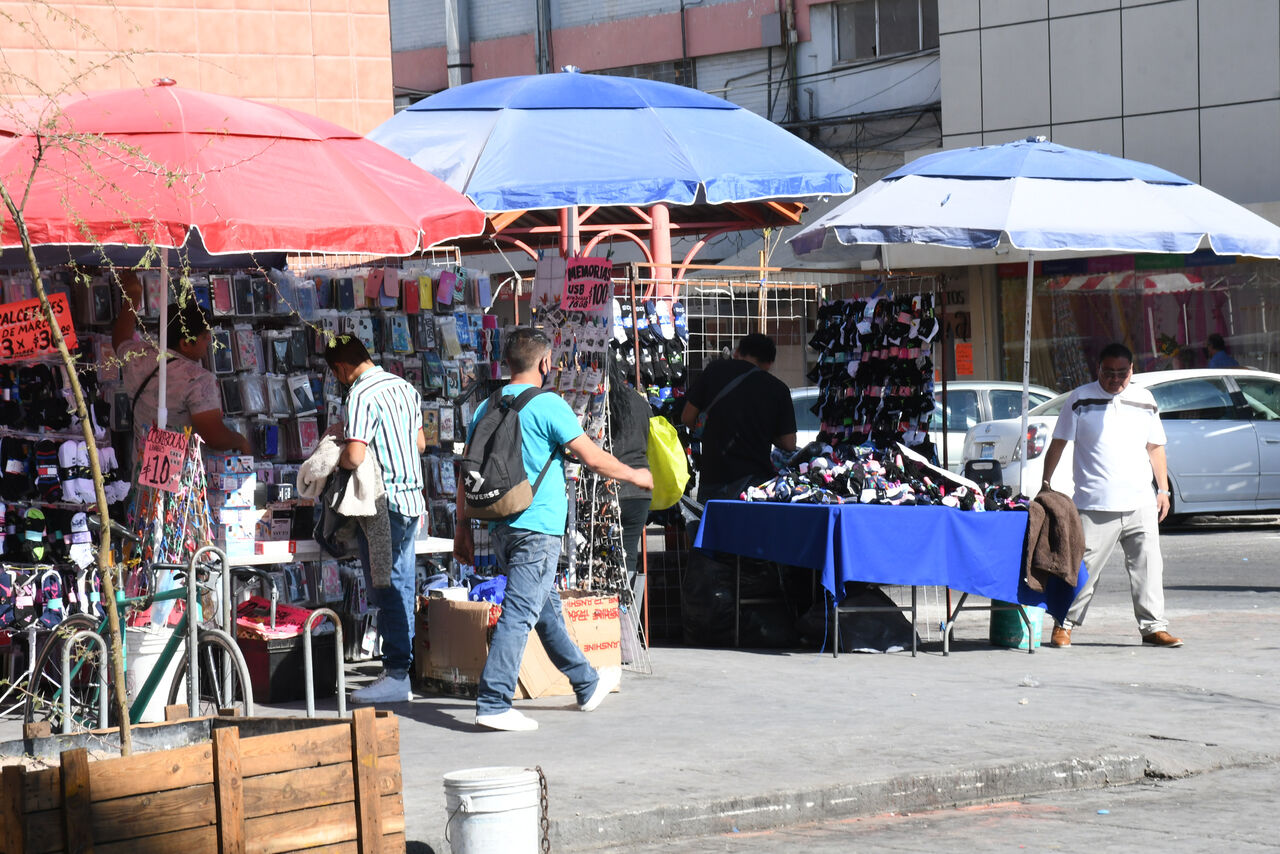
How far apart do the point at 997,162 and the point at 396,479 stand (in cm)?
492

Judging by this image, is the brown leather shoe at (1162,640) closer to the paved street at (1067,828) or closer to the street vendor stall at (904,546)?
the street vendor stall at (904,546)

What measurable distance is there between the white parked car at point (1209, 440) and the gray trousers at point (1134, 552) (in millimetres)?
6583

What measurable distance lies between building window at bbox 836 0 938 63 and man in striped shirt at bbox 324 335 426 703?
847 inches

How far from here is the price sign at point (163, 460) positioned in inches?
333

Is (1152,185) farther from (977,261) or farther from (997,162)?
(977,261)

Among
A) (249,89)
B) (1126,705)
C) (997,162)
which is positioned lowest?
(1126,705)

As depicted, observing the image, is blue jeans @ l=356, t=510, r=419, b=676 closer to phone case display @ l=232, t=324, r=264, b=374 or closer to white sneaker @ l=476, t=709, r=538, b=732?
white sneaker @ l=476, t=709, r=538, b=732

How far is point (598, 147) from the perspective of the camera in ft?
31.7

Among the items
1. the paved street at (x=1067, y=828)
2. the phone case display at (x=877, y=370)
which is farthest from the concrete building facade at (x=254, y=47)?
the paved street at (x=1067, y=828)

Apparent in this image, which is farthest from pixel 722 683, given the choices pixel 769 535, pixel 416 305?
pixel 416 305

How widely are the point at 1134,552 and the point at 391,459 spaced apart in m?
5.00

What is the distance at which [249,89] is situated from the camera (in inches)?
599

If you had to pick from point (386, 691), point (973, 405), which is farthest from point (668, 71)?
point (386, 691)

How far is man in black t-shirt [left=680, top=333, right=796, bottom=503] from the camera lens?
1108cm
